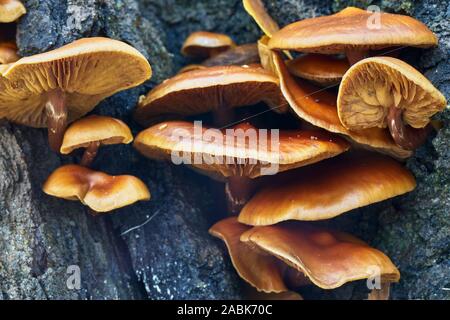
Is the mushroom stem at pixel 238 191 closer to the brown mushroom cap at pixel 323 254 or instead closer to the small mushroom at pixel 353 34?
the brown mushroom cap at pixel 323 254

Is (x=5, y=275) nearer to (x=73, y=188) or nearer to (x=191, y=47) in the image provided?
(x=73, y=188)

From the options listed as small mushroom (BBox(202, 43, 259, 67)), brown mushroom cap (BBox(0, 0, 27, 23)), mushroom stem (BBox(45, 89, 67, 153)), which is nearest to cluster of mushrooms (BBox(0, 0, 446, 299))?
mushroom stem (BBox(45, 89, 67, 153))

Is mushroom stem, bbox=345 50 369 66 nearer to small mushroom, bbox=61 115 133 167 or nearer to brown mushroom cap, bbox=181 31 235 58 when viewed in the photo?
brown mushroom cap, bbox=181 31 235 58

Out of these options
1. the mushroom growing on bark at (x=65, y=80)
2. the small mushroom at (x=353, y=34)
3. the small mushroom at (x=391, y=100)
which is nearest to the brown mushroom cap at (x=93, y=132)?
the mushroom growing on bark at (x=65, y=80)

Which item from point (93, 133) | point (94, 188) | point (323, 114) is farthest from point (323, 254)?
point (93, 133)

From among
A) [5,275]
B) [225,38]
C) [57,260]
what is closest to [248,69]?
[225,38]

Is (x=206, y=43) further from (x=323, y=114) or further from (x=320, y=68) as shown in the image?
(x=323, y=114)
